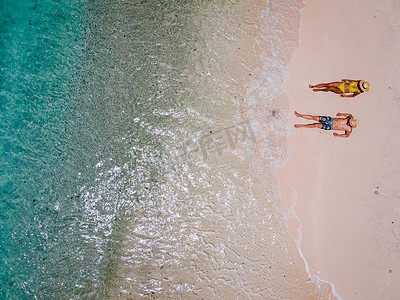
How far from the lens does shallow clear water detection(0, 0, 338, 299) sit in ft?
10.8

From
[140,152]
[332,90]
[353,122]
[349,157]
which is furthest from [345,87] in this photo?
[140,152]

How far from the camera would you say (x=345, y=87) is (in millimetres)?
3420

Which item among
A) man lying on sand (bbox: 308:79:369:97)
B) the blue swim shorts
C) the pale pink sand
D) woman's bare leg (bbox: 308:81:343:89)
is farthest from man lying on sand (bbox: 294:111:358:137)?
woman's bare leg (bbox: 308:81:343:89)

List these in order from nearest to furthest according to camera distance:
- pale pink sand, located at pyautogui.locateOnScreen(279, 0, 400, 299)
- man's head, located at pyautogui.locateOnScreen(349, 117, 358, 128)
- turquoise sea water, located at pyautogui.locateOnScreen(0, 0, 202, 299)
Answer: turquoise sea water, located at pyautogui.locateOnScreen(0, 0, 202, 299) → man's head, located at pyautogui.locateOnScreen(349, 117, 358, 128) → pale pink sand, located at pyautogui.locateOnScreen(279, 0, 400, 299)

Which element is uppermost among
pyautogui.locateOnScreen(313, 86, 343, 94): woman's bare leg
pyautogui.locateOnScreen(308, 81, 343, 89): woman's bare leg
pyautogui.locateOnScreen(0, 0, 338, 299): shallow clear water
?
pyautogui.locateOnScreen(308, 81, 343, 89): woman's bare leg

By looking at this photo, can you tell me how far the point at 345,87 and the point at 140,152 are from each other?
3020 mm

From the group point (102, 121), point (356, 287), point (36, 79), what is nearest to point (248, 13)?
point (102, 121)

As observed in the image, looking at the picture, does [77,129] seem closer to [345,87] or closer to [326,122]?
[326,122]

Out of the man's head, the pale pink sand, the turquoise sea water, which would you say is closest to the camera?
the turquoise sea water

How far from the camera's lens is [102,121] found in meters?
3.40

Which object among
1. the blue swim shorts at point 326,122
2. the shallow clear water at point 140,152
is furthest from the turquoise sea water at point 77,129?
the blue swim shorts at point 326,122

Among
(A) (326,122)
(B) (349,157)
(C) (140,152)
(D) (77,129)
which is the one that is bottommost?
(C) (140,152)

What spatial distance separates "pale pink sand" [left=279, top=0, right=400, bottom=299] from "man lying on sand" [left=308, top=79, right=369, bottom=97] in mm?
82

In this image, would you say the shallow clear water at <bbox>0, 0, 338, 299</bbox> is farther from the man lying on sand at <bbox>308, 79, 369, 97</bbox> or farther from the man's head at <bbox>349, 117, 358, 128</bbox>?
the man's head at <bbox>349, 117, 358, 128</bbox>
